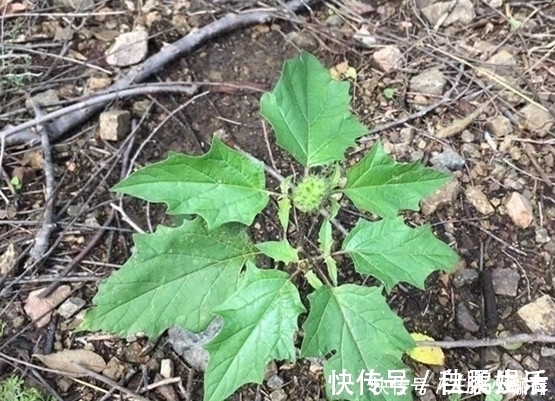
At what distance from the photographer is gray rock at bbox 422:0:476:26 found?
3.14 metres

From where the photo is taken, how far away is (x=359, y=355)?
192 centimetres

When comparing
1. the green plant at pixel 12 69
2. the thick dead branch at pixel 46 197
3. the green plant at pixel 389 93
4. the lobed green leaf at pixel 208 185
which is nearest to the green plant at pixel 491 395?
the lobed green leaf at pixel 208 185

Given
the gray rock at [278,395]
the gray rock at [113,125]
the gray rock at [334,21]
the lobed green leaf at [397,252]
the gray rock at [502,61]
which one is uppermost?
the gray rock at [334,21]

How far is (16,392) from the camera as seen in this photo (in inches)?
87.6

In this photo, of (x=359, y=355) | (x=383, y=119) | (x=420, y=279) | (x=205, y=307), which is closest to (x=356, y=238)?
(x=420, y=279)

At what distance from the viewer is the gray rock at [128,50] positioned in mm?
2980

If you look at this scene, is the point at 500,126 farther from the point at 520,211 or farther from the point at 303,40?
the point at 303,40

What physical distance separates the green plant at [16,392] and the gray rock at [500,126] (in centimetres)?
198

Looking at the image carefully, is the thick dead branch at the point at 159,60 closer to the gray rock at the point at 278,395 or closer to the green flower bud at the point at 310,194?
the green flower bud at the point at 310,194

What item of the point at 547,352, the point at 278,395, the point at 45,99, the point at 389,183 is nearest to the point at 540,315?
the point at 547,352

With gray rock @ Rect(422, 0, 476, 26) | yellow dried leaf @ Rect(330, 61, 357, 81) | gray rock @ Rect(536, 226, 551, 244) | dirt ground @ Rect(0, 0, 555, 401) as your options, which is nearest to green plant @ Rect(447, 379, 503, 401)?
dirt ground @ Rect(0, 0, 555, 401)

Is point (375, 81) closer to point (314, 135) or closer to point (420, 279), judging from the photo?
point (314, 135)

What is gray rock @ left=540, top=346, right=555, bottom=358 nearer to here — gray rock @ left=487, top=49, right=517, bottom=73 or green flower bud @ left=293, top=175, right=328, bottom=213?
green flower bud @ left=293, top=175, right=328, bottom=213

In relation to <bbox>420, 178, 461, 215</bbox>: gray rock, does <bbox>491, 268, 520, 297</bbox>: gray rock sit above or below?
below
